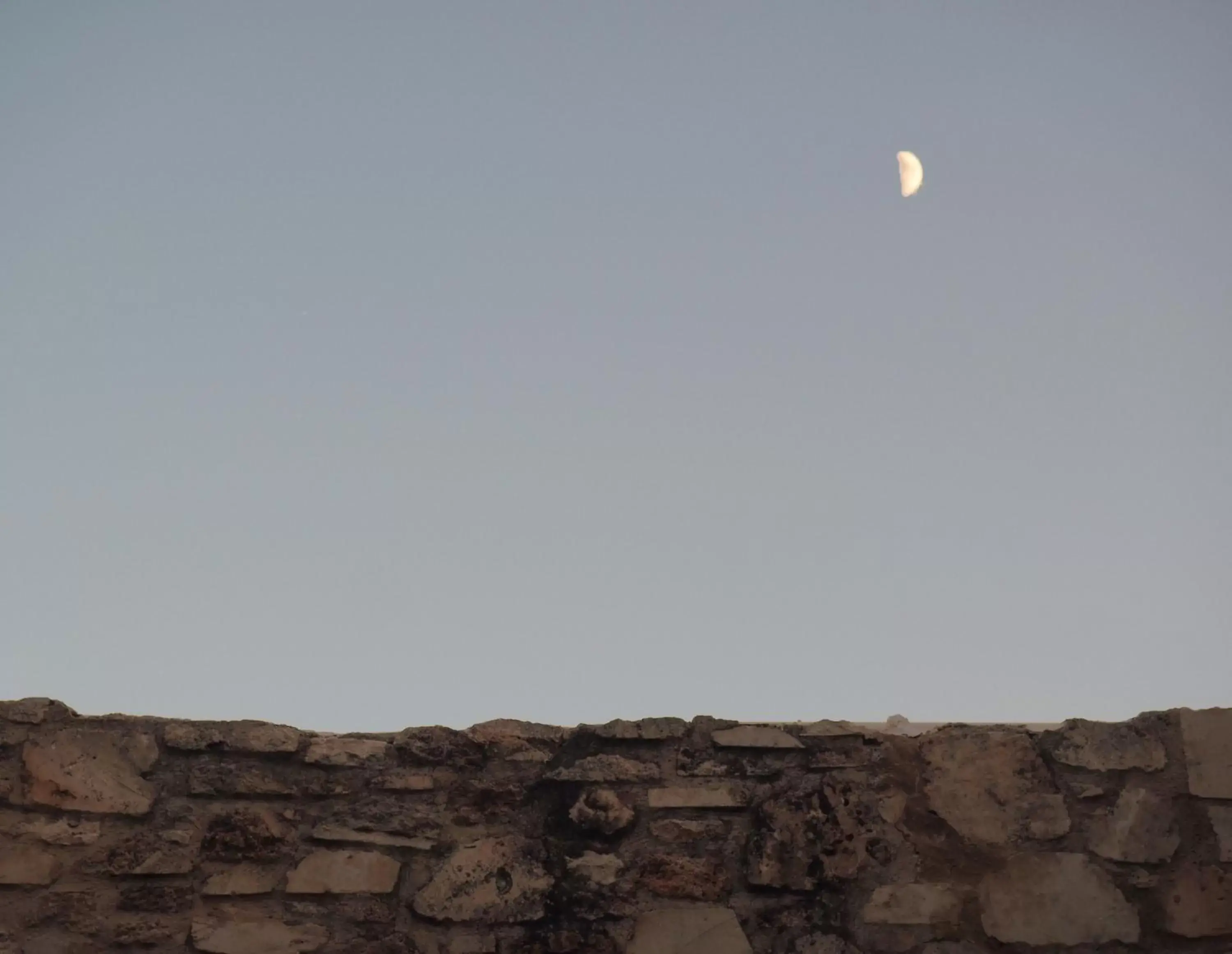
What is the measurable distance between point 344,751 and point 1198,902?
1.93m

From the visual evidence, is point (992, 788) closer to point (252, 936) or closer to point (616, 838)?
point (616, 838)

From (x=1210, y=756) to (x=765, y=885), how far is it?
1.05 metres

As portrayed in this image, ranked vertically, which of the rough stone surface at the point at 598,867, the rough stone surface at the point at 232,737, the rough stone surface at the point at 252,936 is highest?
the rough stone surface at the point at 232,737

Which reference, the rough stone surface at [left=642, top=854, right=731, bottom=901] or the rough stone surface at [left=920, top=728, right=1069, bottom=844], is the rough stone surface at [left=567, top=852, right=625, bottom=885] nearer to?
the rough stone surface at [left=642, top=854, right=731, bottom=901]

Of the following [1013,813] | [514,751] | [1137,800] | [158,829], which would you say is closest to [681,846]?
[514,751]

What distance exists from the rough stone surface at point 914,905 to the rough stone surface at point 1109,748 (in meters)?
0.41

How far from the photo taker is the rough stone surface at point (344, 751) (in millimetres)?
2512

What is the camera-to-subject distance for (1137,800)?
2.44 meters

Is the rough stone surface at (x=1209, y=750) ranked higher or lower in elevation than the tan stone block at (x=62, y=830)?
higher

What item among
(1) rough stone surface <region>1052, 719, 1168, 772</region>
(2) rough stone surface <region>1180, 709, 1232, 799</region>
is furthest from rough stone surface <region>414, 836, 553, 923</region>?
(2) rough stone surface <region>1180, 709, 1232, 799</region>

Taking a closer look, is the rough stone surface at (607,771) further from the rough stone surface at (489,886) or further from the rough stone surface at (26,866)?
the rough stone surface at (26,866)

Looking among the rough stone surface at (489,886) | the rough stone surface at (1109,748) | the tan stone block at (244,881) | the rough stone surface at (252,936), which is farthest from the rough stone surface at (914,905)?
the tan stone block at (244,881)

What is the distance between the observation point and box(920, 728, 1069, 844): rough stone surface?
8.04 feet

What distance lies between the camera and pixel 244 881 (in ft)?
7.93
